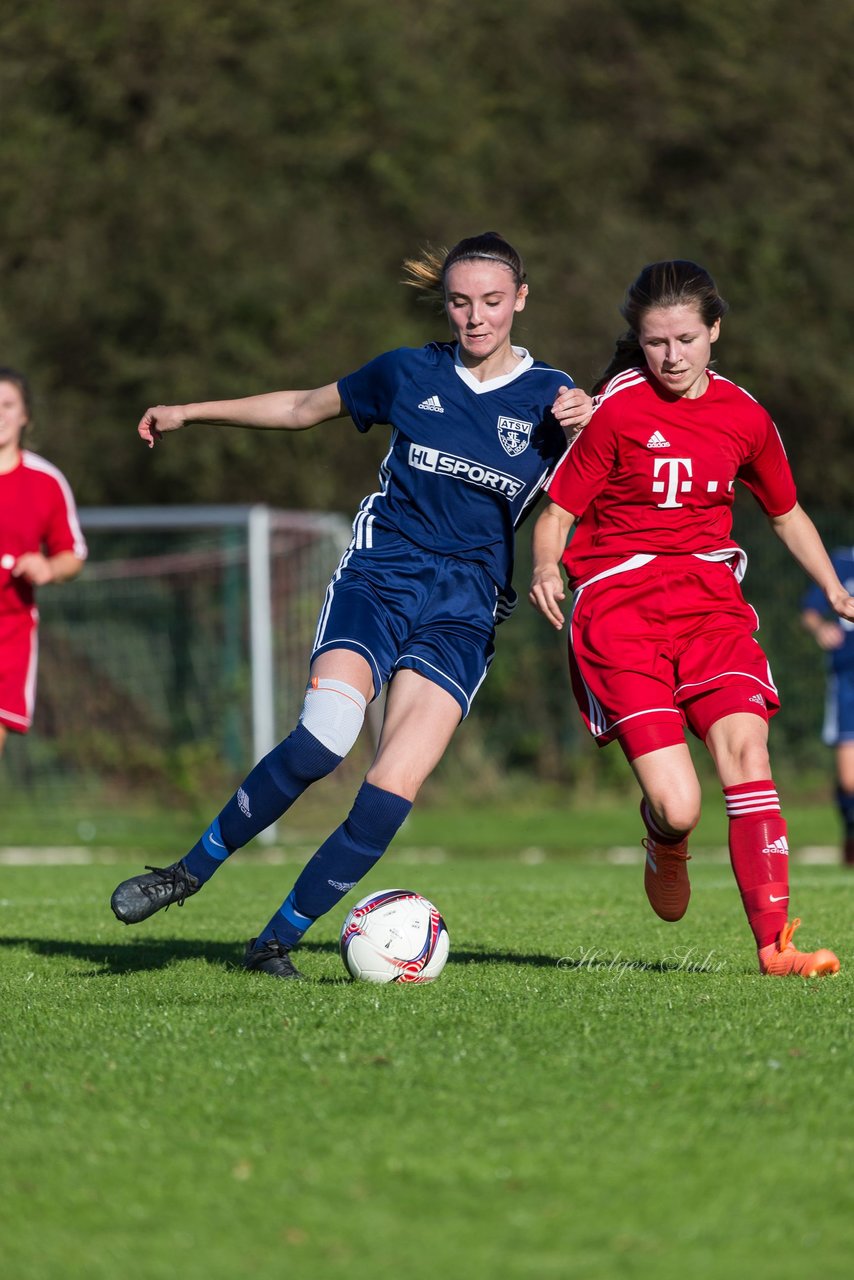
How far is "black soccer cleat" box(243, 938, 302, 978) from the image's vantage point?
540 centimetres

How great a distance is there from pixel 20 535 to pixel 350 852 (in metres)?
3.10

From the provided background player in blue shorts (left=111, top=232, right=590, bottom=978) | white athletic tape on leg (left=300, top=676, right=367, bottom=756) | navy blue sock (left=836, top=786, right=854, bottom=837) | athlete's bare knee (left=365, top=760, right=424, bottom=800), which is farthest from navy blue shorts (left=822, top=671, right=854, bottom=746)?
white athletic tape on leg (left=300, top=676, right=367, bottom=756)

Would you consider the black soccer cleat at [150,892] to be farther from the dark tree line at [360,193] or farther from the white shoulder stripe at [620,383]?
the dark tree line at [360,193]

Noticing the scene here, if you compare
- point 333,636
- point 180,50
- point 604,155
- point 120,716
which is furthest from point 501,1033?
point 604,155

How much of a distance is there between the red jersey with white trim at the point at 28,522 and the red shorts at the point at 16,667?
0.05m

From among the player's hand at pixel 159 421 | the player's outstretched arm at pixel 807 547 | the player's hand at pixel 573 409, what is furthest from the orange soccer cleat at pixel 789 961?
the player's hand at pixel 159 421

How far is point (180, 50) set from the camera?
19750mm

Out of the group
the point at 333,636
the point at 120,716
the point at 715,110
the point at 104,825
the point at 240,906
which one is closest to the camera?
the point at 333,636

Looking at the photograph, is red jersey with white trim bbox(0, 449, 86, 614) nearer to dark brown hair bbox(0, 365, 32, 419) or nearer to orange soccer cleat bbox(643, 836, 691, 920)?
dark brown hair bbox(0, 365, 32, 419)

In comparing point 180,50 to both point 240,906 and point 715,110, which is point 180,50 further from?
point 240,906

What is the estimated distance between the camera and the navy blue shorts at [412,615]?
17.8 ft

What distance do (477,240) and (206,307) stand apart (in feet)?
47.0

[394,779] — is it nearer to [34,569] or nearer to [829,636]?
[34,569]

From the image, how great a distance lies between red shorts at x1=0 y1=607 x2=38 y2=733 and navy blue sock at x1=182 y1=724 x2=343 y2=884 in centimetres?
251
